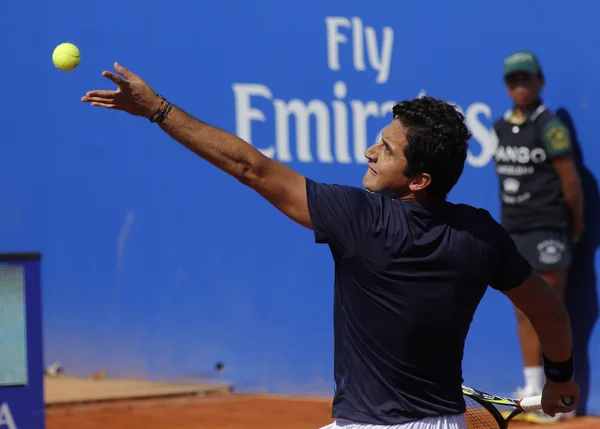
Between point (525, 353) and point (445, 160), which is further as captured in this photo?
point (525, 353)

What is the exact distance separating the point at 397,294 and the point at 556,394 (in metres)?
0.81

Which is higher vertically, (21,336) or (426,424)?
(21,336)

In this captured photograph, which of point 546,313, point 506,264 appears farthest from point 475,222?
point 546,313

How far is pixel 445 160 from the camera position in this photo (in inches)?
125

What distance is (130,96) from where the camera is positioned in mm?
3123

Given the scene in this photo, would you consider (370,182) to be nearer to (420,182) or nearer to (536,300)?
(420,182)

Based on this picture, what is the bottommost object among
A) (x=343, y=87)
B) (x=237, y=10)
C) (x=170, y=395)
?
(x=170, y=395)

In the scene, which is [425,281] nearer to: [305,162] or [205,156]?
[205,156]

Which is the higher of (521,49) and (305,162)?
(521,49)

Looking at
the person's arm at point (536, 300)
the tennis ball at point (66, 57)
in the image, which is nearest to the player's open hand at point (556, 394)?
the person's arm at point (536, 300)

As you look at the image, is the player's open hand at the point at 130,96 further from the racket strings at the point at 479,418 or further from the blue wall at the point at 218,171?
the blue wall at the point at 218,171

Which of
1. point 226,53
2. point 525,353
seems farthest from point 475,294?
point 226,53

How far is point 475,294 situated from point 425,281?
19 cm

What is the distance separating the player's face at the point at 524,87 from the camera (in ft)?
22.4
